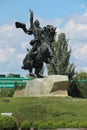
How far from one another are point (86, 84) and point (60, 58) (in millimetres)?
5429

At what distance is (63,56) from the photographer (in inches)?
2463

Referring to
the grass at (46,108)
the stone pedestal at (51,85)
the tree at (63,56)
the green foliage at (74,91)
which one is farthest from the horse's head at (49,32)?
the tree at (63,56)

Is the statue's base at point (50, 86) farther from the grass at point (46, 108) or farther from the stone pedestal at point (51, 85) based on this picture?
the grass at point (46, 108)

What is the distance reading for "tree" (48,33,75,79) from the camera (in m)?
61.4

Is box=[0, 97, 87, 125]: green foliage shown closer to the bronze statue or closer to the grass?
the grass

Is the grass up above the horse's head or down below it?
below

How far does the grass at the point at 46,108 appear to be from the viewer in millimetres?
28531

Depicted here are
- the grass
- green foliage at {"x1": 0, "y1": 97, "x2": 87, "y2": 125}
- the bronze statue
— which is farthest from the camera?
the bronze statue

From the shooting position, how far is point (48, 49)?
35375mm

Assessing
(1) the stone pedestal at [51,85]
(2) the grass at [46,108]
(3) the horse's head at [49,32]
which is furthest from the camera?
(3) the horse's head at [49,32]

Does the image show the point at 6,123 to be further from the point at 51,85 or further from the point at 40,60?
the point at 40,60

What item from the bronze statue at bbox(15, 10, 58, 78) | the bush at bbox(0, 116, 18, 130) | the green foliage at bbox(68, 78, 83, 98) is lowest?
the bush at bbox(0, 116, 18, 130)

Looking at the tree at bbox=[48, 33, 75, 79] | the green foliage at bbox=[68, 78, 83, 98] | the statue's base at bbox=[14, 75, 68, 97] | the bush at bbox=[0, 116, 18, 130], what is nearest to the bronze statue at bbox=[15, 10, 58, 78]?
the statue's base at bbox=[14, 75, 68, 97]

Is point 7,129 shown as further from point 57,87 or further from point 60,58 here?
point 60,58
